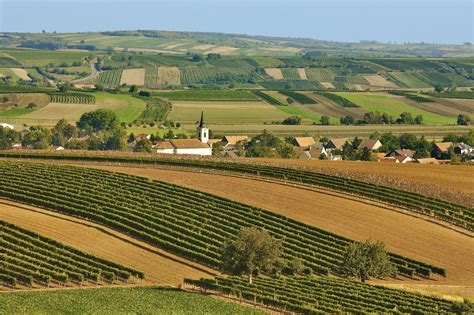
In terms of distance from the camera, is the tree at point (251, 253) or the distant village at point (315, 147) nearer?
the tree at point (251, 253)

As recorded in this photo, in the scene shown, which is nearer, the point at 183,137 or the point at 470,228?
the point at 470,228

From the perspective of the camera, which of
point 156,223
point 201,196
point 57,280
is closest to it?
point 57,280

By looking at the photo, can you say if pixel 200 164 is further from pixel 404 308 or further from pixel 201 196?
pixel 404 308

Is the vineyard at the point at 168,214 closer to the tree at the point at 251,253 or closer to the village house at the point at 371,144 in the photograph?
the tree at the point at 251,253

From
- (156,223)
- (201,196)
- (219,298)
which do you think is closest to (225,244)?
(219,298)

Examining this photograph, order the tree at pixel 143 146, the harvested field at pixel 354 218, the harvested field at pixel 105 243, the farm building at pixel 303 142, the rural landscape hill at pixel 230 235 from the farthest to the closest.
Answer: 1. the farm building at pixel 303 142
2. the tree at pixel 143 146
3. the harvested field at pixel 354 218
4. the harvested field at pixel 105 243
5. the rural landscape hill at pixel 230 235

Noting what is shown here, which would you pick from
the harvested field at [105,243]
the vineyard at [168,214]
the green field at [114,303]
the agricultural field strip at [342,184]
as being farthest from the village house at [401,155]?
the green field at [114,303]
